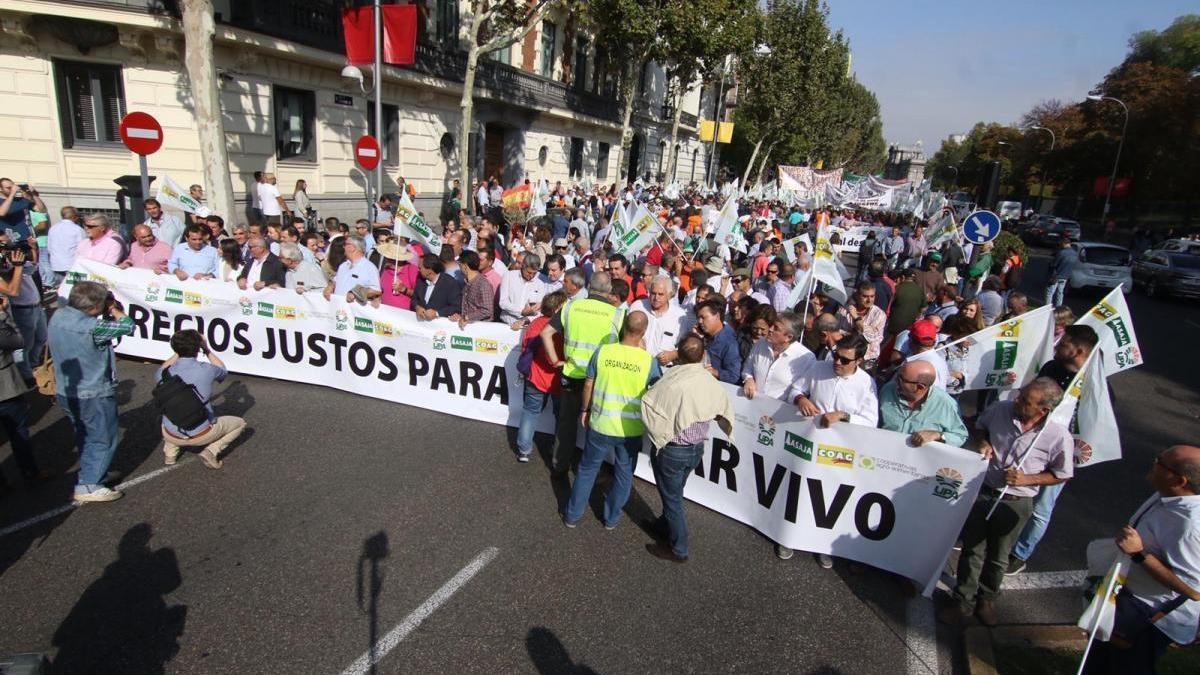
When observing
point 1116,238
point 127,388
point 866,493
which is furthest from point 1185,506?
point 1116,238

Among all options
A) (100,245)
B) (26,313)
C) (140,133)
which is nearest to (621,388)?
(26,313)

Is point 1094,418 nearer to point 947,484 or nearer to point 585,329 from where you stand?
point 947,484

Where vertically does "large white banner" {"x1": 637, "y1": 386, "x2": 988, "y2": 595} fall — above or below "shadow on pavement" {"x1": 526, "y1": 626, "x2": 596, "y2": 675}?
above

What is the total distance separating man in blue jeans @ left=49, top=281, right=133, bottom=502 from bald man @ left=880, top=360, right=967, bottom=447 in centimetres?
568

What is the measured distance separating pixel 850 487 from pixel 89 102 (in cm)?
1714

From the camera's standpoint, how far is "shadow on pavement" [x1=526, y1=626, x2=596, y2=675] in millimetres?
3562

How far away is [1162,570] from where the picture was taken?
2.97 metres

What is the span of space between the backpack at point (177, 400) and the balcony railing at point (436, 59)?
42.9ft

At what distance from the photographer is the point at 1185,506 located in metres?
2.95

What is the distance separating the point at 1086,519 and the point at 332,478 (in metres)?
6.57

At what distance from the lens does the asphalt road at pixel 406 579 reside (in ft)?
11.9

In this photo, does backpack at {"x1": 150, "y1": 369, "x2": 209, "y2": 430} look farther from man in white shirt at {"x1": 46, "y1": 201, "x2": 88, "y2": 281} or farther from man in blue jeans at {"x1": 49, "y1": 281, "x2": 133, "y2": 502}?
man in white shirt at {"x1": 46, "y1": 201, "x2": 88, "y2": 281}

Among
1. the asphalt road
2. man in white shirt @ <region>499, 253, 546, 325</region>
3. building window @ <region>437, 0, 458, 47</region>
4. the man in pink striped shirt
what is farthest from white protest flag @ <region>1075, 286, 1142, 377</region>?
building window @ <region>437, 0, 458, 47</region>

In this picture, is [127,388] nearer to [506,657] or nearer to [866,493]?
[506,657]
